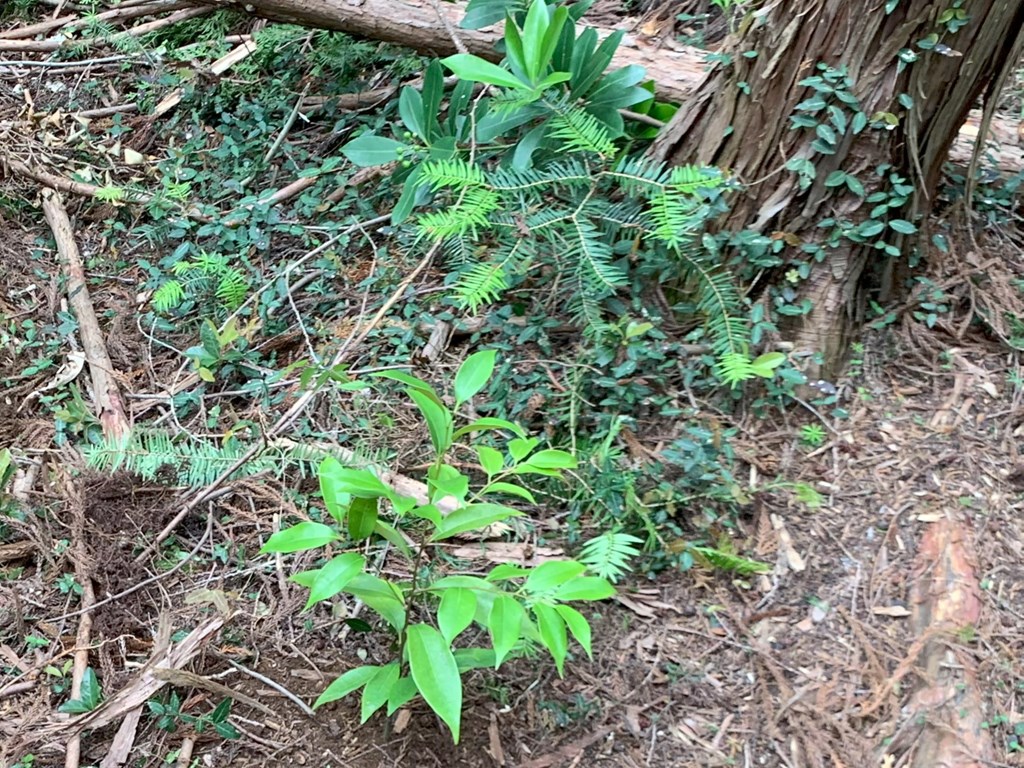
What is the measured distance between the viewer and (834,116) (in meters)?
2.05

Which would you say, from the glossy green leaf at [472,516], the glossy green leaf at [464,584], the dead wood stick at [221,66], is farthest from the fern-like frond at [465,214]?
the dead wood stick at [221,66]

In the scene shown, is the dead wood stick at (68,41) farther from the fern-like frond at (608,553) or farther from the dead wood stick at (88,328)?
the fern-like frond at (608,553)

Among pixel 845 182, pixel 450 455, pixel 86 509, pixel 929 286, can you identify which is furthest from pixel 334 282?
pixel 929 286

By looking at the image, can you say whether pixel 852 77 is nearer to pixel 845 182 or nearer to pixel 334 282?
pixel 845 182

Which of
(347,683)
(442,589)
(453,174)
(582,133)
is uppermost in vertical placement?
(582,133)

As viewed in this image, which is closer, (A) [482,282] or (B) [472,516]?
(B) [472,516]

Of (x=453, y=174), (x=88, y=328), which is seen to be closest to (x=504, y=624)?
(x=453, y=174)

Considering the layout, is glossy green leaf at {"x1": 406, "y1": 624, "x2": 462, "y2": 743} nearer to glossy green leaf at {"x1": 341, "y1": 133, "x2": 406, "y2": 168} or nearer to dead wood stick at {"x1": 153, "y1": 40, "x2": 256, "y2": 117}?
glossy green leaf at {"x1": 341, "y1": 133, "x2": 406, "y2": 168}

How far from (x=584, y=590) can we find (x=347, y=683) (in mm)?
529

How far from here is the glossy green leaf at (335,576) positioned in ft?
4.54

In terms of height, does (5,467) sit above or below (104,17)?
below

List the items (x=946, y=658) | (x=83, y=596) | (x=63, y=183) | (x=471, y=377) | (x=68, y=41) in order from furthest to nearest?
(x=68, y=41)
(x=63, y=183)
(x=83, y=596)
(x=946, y=658)
(x=471, y=377)

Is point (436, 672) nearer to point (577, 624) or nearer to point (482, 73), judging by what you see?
point (577, 624)

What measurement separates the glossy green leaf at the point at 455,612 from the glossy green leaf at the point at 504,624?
4cm
